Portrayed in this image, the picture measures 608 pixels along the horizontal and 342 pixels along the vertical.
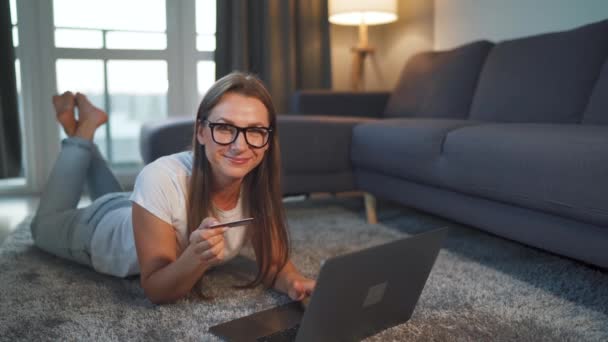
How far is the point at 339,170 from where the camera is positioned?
90.9 inches

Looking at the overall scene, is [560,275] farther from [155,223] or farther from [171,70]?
[171,70]

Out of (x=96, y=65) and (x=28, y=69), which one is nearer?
(x=28, y=69)

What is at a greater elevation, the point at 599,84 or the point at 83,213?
the point at 599,84

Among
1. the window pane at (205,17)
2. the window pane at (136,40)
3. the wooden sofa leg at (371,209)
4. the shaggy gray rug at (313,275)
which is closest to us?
the shaggy gray rug at (313,275)

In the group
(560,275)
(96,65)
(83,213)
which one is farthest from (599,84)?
(96,65)

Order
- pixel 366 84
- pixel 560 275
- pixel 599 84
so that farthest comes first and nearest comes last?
pixel 366 84 → pixel 599 84 → pixel 560 275

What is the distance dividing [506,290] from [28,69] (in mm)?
2744

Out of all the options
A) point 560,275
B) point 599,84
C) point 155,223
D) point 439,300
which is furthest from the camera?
point 599,84

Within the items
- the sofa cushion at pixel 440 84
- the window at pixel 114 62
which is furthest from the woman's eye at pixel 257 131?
the window at pixel 114 62

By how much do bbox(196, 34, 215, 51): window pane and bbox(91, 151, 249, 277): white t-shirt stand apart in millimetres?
2118

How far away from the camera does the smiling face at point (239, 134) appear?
115 centimetres

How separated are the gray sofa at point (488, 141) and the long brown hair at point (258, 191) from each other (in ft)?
2.11

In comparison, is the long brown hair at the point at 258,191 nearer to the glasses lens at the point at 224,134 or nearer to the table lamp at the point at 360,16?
the glasses lens at the point at 224,134

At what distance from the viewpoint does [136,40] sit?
Result: 327cm
